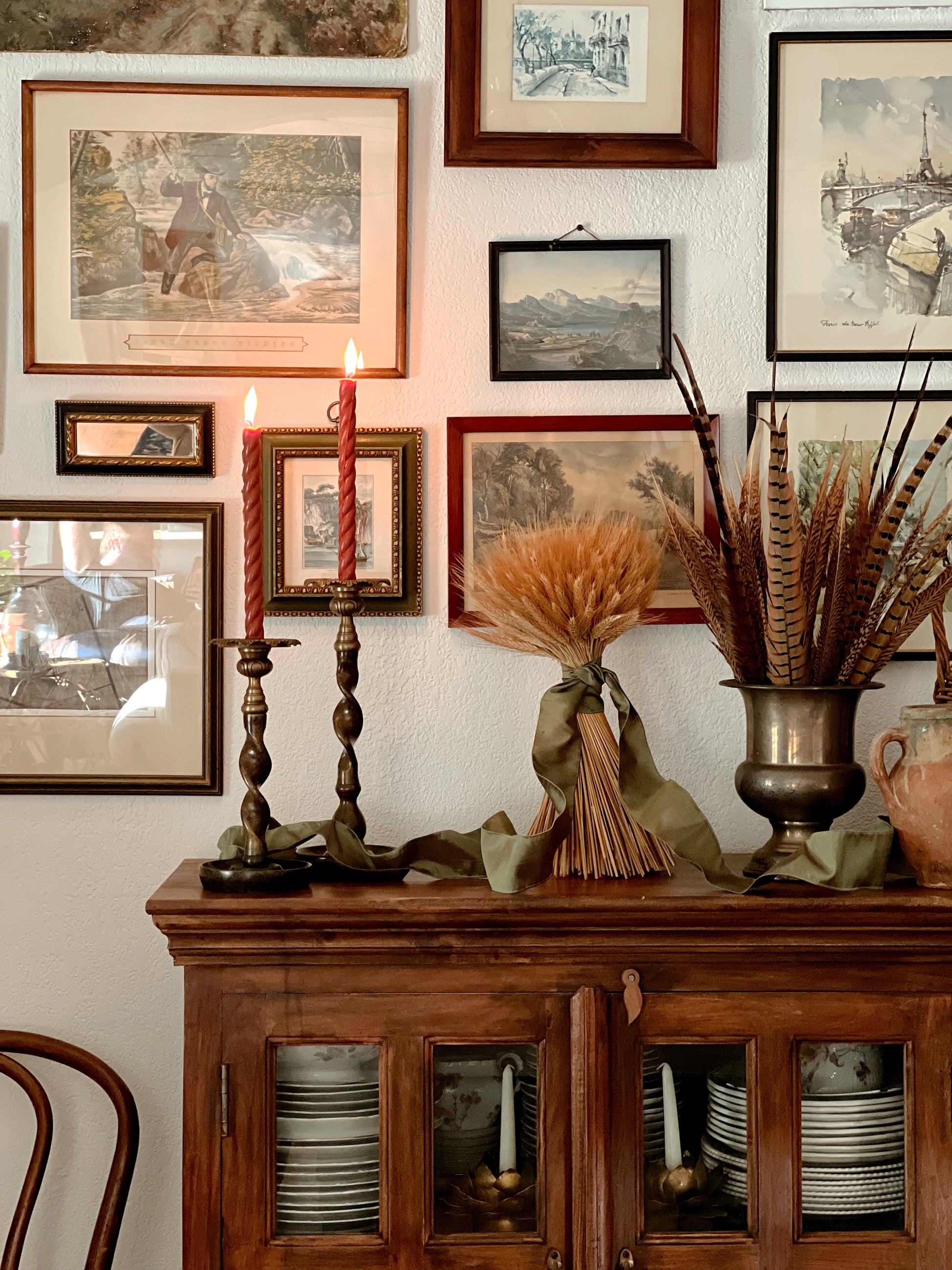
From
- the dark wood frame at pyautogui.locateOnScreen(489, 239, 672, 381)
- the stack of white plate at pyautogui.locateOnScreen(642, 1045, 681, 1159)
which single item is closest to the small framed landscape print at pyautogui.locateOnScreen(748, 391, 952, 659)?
the dark wood frame at pyautogui.locateOnScreen(489, 239, 672, 381)


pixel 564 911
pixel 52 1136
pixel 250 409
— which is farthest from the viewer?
pixel 52 1136

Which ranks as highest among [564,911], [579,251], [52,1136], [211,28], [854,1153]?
[211,28]

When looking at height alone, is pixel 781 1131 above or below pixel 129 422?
below

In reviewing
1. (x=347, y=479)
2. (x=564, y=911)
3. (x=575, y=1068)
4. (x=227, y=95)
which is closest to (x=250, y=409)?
(x=347, y=479)

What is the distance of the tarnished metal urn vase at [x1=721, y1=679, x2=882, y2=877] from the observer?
123 centimetres

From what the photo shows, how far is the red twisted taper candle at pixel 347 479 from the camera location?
4.04ft

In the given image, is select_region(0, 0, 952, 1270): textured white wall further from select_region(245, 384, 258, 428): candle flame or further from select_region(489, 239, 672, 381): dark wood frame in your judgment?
select_region(245, 384, 258, 428): candle flame

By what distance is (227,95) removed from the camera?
1.46 meters

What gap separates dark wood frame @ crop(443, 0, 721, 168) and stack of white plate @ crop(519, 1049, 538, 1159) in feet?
3.73

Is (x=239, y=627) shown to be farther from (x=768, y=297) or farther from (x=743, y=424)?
(x=768, y=297)

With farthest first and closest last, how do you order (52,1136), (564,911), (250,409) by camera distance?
1. (52,1136)
2. (250,409)
3. (564,911)

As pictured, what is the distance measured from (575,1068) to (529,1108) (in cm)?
7

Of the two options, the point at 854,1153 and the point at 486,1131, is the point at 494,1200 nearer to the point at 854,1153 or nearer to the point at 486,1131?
the point at 486,1131

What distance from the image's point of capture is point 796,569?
119cm
